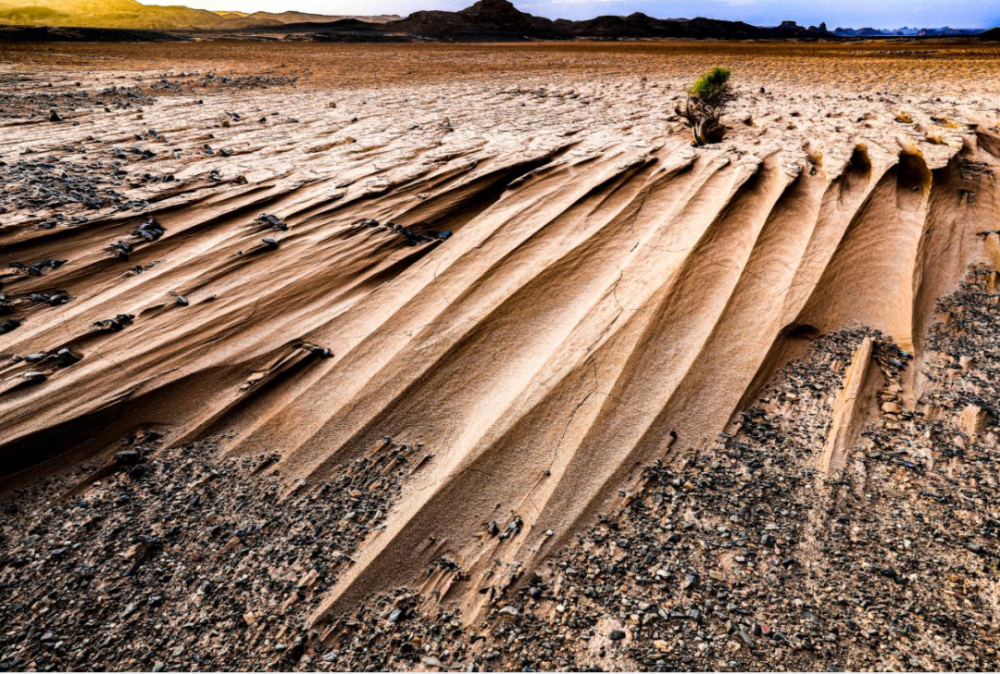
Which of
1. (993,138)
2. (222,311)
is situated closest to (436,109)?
(222,311)

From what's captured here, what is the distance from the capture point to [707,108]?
5203 millimetres

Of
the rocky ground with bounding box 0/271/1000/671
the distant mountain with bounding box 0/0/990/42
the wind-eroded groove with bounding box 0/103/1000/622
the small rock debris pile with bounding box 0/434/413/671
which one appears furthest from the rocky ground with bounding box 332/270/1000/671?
the distant mountain with bounding box 0/0/990/42

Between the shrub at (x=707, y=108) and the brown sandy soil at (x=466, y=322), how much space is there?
0.72 feet

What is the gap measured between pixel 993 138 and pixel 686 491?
15.1 ft

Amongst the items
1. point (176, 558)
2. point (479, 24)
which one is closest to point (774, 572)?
point (176, 558)

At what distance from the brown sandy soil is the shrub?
0.22m

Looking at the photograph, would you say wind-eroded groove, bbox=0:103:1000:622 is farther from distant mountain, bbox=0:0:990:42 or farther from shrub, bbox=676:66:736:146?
distant mountain, bbox=0:0:990:42

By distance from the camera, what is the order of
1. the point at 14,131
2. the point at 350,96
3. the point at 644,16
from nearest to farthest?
the point at 14,131 < the point at 350,96 < the point at 644,16

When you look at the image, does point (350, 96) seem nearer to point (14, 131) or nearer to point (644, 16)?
point (14, 131)

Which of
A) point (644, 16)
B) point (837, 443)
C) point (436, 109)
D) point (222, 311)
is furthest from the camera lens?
point (644, 16)

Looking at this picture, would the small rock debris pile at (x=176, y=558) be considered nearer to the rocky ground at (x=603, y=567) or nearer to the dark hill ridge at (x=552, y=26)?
the rocky ground at (x=603, y=567)

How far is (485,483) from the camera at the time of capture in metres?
1.99

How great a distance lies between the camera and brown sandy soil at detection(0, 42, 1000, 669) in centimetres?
178

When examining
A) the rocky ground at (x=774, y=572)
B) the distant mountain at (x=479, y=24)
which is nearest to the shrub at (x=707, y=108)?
the rocky ground at (x=774, y=572)
